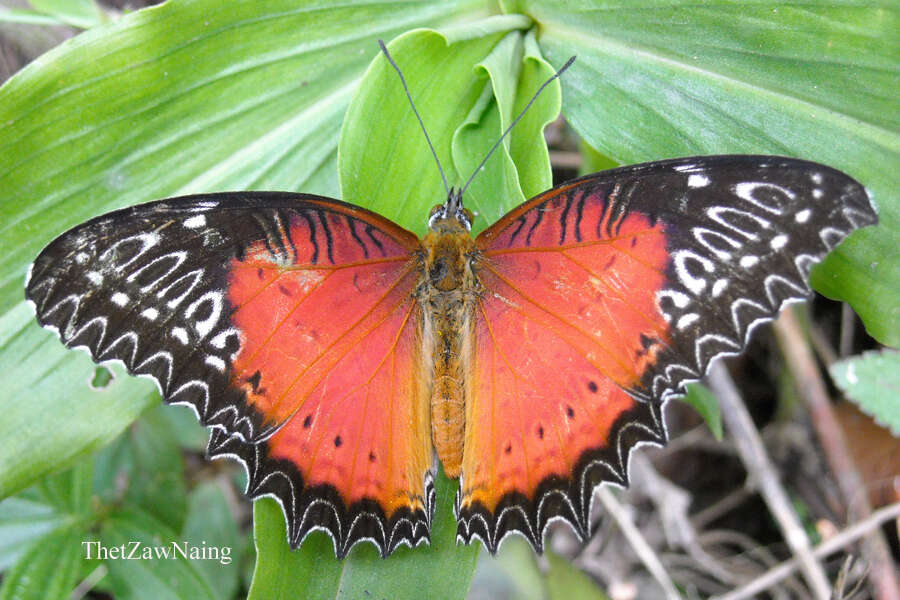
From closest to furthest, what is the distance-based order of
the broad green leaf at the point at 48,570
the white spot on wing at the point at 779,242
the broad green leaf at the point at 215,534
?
the white spot on wing at the point at 779,242
the broad green leaf at the point at 48,570
the broad green leaf at the point at 215,534

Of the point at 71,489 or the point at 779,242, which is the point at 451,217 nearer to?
the point at 779,242

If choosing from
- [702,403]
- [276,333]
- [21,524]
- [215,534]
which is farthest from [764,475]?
[21,524]

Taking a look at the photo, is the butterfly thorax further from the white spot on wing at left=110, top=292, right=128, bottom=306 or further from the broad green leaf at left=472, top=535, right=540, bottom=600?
the white spot on wing at left=110, top=292, right=128, bottom=306

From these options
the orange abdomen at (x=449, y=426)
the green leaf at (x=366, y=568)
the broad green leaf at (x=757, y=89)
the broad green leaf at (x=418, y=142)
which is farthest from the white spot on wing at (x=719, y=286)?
the green leaf at (x=366, y=568)

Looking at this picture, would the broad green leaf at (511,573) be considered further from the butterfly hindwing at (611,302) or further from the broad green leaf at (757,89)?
the broad green leaf at (757,89)

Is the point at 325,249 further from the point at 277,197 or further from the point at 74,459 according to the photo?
the point at 74,459

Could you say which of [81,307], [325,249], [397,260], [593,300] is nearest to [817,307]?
[593,300]
